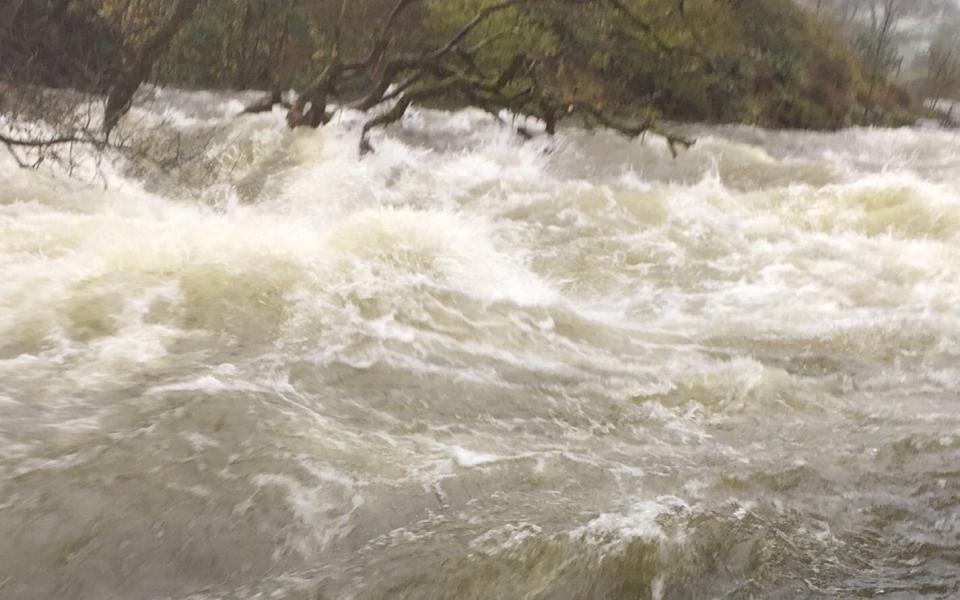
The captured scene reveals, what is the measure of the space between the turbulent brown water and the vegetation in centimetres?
261

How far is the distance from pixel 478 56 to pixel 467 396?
10.3m

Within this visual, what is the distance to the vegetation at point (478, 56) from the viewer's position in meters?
9.77

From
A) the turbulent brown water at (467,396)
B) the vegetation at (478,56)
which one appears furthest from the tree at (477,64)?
the turbulent brown water at (467,396)

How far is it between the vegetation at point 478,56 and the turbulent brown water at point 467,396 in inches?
103

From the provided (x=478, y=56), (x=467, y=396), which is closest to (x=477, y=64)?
(x=478, y=56)

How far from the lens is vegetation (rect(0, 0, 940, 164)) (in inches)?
385

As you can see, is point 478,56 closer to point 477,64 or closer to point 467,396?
point 477,64

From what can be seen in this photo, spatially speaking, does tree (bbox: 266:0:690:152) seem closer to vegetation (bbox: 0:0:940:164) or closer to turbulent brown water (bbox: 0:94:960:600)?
vegetation (bbox: 0:0:940:164)

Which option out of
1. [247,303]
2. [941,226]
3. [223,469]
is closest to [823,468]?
[223,469]

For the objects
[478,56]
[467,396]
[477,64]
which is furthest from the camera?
[478,56]

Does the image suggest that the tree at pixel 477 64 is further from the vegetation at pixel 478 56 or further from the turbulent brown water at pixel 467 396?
the turbulent brown water at pixel 467 396

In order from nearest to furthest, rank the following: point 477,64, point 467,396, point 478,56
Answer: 1. point 467,396
2. point 477,64
3. point 478,56

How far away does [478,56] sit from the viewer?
13.0 meters

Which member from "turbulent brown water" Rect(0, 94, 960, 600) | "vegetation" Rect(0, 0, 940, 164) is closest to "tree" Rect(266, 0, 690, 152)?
"vegetation" Rect(0, 0, 940, 164)
